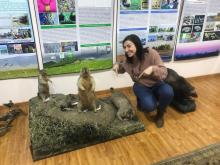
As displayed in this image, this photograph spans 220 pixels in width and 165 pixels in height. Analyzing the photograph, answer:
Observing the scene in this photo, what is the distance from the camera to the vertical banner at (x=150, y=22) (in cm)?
239

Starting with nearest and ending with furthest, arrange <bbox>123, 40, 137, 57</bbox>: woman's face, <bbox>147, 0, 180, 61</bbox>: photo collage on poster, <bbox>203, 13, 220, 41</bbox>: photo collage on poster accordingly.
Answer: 1. <bbox>123, 40, 137, 57</bbox>: woman's face
2. <bbox>147, 0, 180, 61</bbox>: photo collage on poster
3. <bbox>203, 13, 220, 41</bbox>: photo collage on poster

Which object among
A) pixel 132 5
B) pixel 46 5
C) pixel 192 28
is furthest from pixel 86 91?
pixel 192 28

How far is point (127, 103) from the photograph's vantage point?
7.07 feet

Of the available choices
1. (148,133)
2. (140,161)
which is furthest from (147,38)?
(140,161)

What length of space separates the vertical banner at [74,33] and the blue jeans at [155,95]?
2.29 feet

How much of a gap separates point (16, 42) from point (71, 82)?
79 centimetres

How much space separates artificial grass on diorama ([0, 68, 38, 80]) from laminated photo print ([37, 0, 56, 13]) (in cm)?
68

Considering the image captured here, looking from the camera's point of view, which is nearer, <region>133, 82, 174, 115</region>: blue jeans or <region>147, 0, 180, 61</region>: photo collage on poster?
<region>133, 82, 174, 115</region>: blue jeans

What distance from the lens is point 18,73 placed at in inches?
91.0

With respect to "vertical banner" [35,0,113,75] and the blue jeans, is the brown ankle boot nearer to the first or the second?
the blue jeans

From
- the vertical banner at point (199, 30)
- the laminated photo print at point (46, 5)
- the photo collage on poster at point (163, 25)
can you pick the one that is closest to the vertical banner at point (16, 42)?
the laminated photo print at point (46, 5)

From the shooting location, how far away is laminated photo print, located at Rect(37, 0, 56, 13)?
2.07 m

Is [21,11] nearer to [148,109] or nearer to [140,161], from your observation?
[148,109]

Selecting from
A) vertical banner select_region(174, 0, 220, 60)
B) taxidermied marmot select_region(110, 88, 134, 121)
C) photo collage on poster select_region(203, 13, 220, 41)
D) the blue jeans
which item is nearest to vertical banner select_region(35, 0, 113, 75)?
taxidermied marmot select_region(110, 88, 134, 121)
